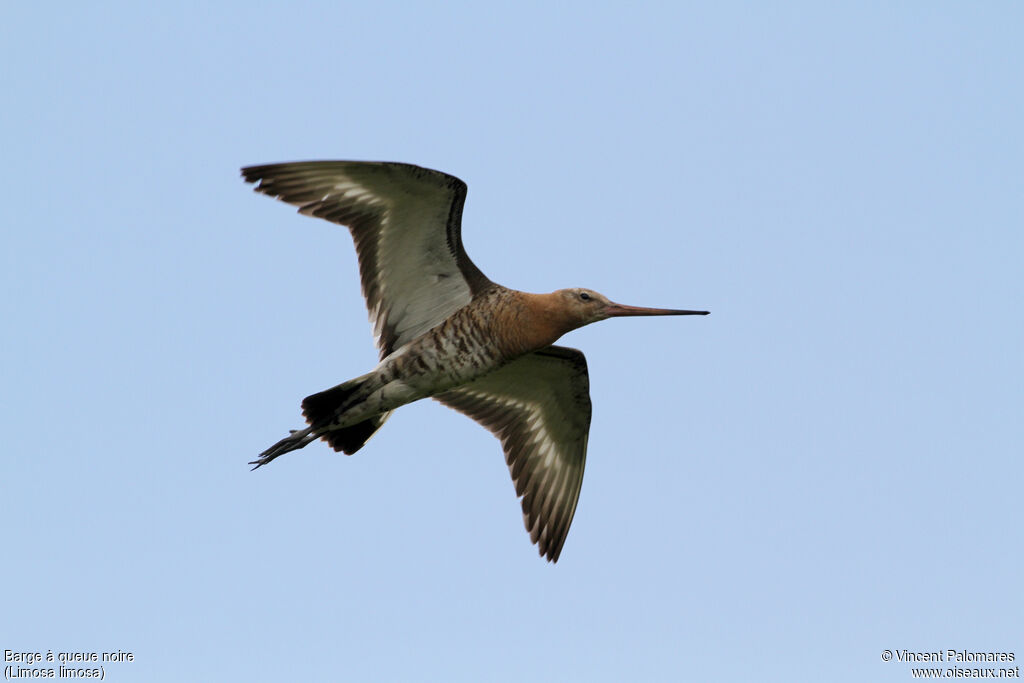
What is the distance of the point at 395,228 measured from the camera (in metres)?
10.9

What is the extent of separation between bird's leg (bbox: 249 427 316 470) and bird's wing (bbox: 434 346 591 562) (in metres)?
1.90

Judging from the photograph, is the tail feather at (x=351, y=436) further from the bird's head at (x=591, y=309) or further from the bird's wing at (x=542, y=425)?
the bird's head at (x=591, y=309)

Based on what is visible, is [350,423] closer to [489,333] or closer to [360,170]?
[489,333]

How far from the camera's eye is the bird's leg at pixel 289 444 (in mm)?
11062

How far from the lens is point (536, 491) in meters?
12.5

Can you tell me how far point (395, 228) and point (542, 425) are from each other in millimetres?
2952

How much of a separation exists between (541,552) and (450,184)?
3937 mm

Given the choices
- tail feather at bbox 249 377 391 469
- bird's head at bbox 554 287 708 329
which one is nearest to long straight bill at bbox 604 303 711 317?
bird's head at bbox 554 287 708 329

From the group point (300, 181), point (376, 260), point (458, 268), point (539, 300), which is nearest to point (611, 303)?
point (539, 300)

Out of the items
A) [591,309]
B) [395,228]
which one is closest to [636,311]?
[591,309]

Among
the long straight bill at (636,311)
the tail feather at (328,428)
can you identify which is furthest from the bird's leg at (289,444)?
the long straight bill at (636,311)

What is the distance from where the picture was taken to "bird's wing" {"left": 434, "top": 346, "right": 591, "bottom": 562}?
12328 mm

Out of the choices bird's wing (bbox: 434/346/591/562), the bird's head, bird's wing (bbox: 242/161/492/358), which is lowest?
bird's wing (bbox: 434/346/591/562)

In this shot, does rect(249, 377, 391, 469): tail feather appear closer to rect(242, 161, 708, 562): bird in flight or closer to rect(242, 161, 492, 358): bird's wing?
rect(242, 161, 708, 562): bird in flight
